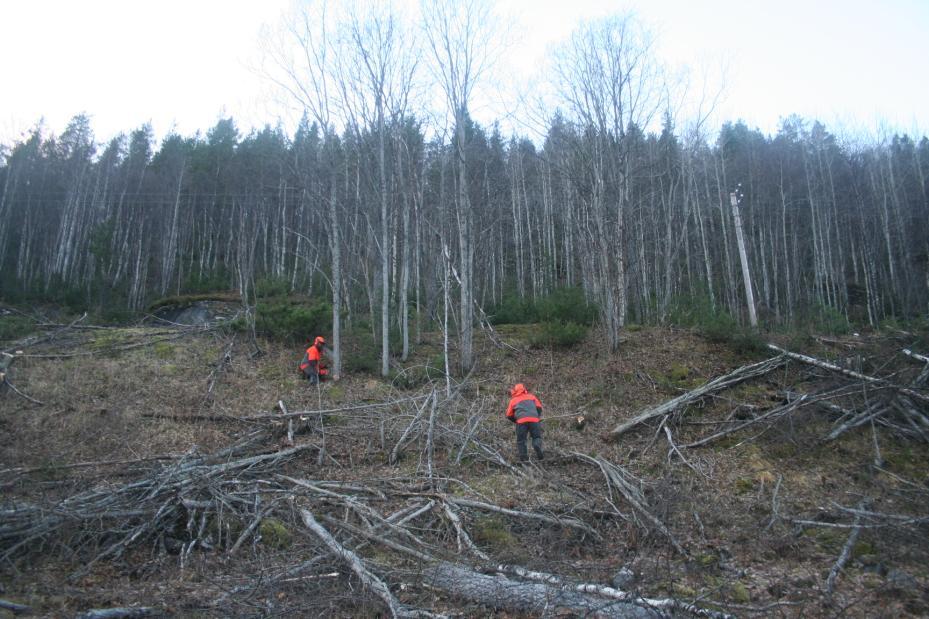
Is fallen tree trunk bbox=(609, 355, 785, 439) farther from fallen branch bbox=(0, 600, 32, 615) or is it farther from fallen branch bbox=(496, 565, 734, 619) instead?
fallen branch bbox=(0, 600, 32, 615)

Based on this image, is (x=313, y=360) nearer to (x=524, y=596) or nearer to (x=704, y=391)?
(x=704, y=391)

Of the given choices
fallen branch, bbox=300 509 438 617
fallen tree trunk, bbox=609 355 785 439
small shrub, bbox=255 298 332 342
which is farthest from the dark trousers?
small shrub, bbox=255 298 332 342

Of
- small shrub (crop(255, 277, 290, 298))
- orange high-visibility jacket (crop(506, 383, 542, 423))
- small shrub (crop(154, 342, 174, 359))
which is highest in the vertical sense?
small shrub (crop(255, 277, 290, 298))

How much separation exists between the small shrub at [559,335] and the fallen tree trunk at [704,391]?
400 cm

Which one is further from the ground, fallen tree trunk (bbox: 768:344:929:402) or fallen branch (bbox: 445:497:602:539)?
fallen tree trunk (bbox: 768:344:929:402)

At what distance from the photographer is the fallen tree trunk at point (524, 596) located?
14.4ft

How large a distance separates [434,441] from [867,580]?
6.38 m

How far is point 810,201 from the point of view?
86.6ft

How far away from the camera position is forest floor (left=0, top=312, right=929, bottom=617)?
5.04 meters

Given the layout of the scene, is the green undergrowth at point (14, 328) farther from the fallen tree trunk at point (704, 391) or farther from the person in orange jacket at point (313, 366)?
the fallen tree trunk at point (704, 391)

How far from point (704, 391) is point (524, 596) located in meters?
7.17

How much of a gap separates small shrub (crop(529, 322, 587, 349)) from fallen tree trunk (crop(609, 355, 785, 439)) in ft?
13.1

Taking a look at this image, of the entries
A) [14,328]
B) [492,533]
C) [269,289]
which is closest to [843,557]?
[492,533]

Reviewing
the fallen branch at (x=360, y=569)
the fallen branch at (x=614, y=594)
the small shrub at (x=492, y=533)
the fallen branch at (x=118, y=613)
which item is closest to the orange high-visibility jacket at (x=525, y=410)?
the small shrub at (x=492, y=533)
